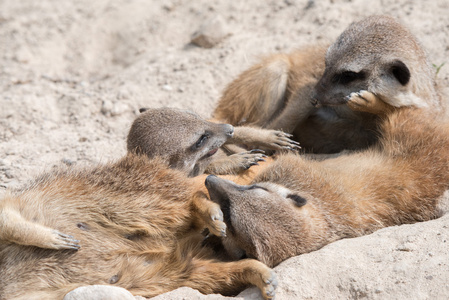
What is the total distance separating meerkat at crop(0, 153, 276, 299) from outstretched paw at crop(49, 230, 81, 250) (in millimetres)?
55

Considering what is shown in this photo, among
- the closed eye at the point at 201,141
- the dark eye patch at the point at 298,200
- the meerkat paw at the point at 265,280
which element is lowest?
the meerkat paw at the point at 265,280

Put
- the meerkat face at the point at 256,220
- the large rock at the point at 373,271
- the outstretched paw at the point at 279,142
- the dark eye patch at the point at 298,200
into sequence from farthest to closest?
the outstretched paw at the point at 279,142 < the dark eye patch at the point at 298,200 < the meerkat face at the point at 256,220 < the large rock at the point at 373,271

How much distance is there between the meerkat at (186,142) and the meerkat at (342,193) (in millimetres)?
375

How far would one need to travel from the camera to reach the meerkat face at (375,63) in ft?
12.1

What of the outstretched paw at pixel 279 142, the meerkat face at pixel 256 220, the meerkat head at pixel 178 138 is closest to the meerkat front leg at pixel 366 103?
the outstretched paw at pixel 279 142

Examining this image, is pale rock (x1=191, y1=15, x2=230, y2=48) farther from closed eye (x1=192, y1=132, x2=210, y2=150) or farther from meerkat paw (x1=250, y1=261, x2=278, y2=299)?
meerkat paw (x1=250, y1=261, x2=278, y2=299)

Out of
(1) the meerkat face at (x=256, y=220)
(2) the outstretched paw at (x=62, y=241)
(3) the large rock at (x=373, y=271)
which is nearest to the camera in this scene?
(3) the large rock at (x=373, y=271)

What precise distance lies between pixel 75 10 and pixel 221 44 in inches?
94.0

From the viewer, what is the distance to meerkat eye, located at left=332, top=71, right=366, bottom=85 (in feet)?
12.3

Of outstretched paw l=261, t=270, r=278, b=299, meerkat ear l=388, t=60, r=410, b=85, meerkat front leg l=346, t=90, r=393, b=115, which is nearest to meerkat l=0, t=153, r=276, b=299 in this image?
outstretched paw l=261, t=270, r=278, b=299

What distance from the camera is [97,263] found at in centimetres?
277

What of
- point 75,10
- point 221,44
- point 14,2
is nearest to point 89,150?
point 221,44

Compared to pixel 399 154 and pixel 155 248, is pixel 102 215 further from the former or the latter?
pixel 399 154

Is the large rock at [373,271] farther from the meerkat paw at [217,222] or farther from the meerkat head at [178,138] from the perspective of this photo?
the meerkat head at [178,138]
